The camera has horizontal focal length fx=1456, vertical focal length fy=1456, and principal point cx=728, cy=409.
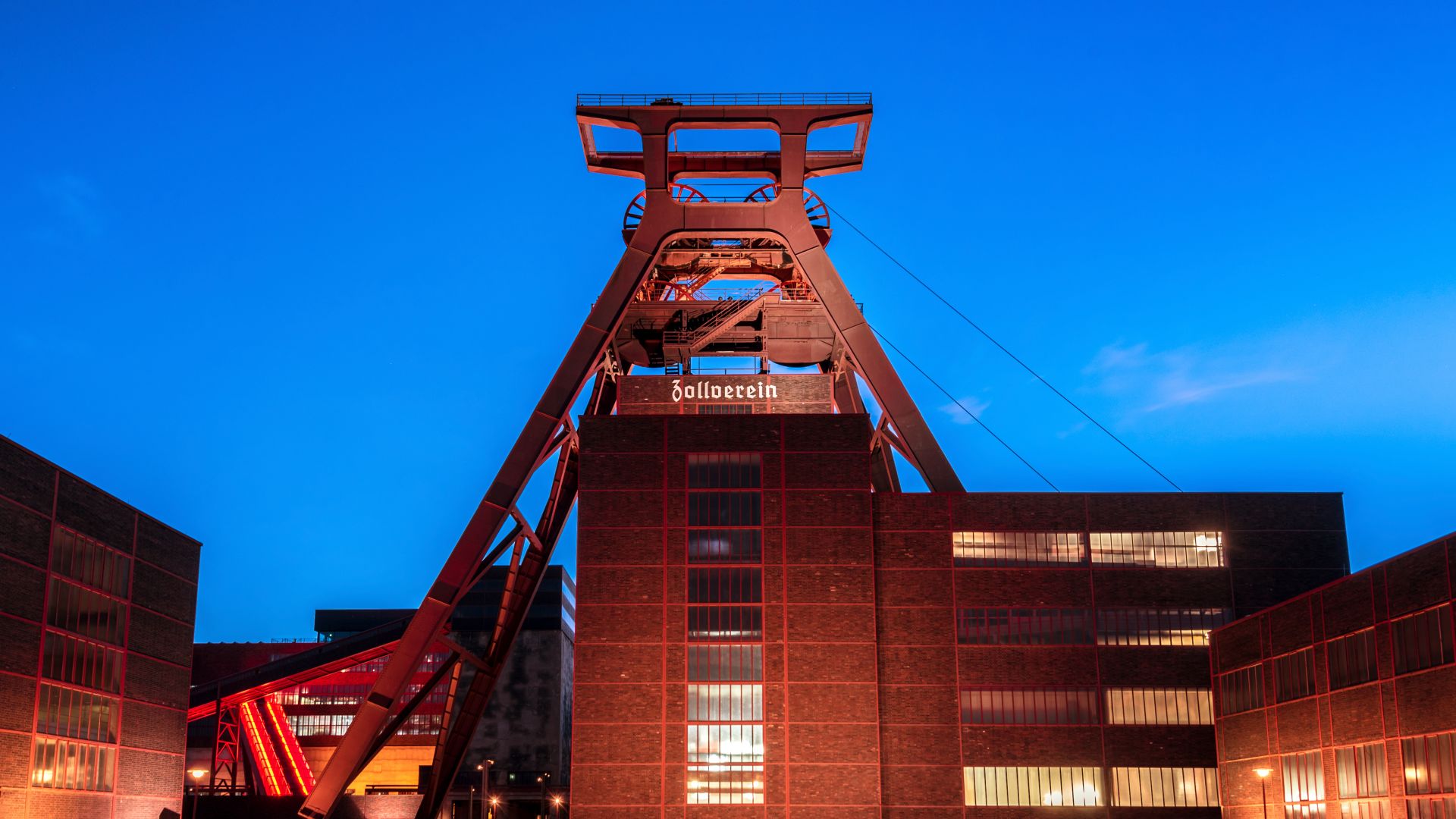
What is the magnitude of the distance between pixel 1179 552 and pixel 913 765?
13837 millimetres

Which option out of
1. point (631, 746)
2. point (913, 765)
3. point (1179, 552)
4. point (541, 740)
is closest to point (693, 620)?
point (631, 746)

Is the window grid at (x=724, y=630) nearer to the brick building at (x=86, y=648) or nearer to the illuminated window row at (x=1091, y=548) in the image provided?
the illuminated window row at (x=1091, y=548)

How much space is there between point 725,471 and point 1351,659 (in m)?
24.2

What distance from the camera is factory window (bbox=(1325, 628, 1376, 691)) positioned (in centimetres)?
4106

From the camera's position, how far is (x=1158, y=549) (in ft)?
191

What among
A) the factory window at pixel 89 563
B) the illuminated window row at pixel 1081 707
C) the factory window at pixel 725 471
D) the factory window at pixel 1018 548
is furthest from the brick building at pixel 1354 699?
the factory window at pixel 89 563

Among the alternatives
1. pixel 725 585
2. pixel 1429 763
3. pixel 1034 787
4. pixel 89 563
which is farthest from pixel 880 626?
pixel 89 563

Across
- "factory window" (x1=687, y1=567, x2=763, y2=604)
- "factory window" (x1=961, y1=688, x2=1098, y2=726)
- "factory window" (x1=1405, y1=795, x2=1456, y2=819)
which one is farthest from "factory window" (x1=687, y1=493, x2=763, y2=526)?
"factory window" (x1=1405, y1=795, x2=1456, y2=819)

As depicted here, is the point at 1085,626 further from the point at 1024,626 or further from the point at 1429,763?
the point at 1429,763

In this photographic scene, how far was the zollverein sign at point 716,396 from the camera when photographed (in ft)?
199

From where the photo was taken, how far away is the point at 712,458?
5756cm

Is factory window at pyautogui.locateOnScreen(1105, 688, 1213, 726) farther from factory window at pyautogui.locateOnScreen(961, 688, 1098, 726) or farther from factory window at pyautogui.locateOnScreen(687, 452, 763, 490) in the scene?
factory window at pyautogui.locateOnScreen(687, 452, 763, 490)

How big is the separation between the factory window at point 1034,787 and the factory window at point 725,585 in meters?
10.7

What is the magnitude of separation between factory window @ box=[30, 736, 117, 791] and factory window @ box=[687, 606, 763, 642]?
67.6 feet
